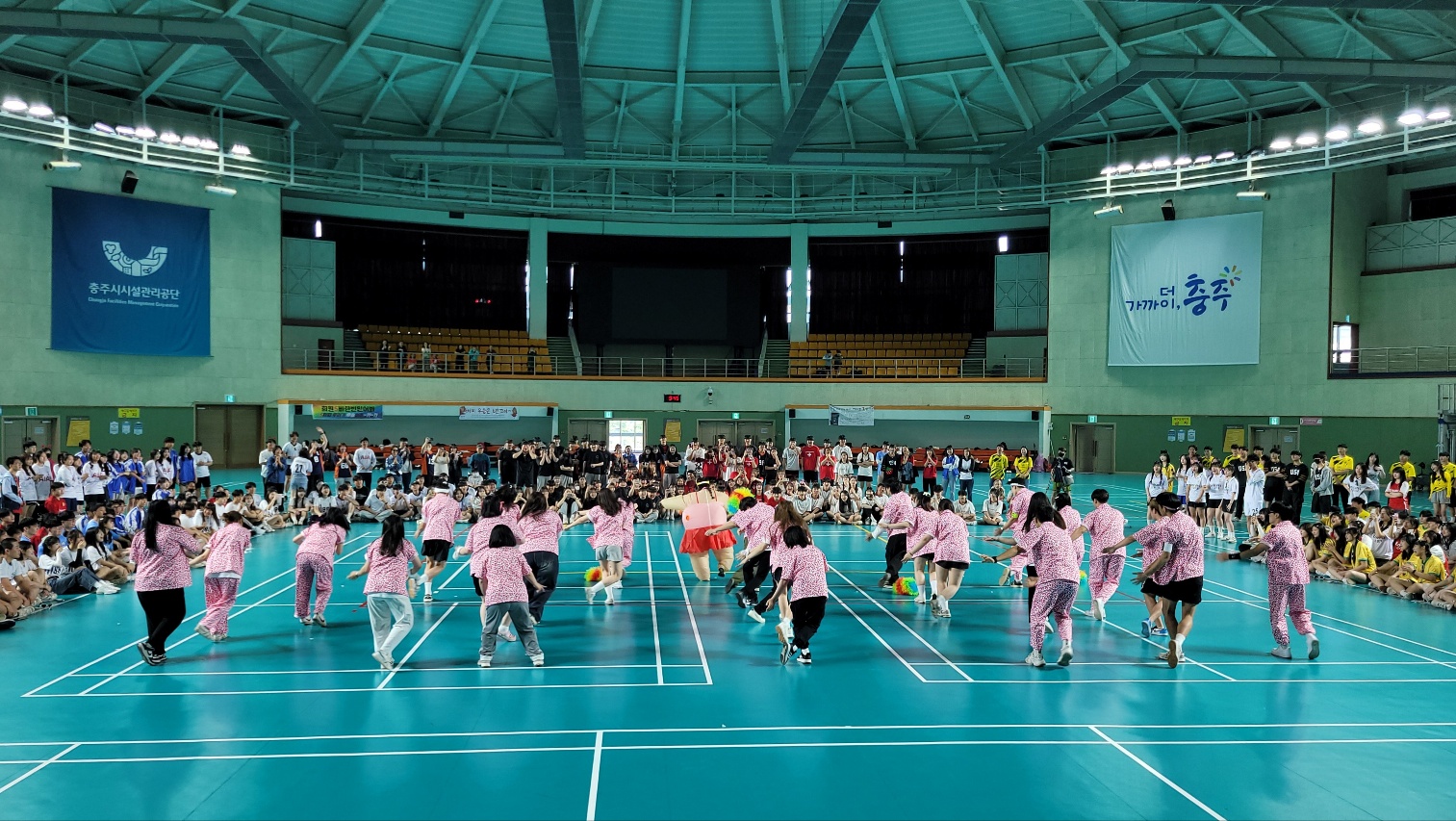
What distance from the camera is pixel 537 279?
44375 mm

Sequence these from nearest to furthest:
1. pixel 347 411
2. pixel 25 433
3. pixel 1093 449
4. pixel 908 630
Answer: pixel 908 630 < pixel 25 433 < pixel 347 411 < pixel 1093 449

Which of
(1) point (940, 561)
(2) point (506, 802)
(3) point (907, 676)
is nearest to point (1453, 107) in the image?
(1) point (940, 561)

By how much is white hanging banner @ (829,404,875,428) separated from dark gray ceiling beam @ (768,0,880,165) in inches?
490

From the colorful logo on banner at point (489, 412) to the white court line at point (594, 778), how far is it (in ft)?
106

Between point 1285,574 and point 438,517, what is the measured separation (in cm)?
1170

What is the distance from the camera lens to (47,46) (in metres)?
30.2

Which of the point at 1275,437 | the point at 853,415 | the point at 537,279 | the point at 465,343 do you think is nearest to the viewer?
the point at 1275,437

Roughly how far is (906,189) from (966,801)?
38.5 meters

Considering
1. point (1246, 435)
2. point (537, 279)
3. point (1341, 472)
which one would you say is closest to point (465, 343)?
point (537, 279)

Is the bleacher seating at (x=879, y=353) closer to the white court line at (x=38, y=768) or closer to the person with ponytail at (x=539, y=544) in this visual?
the person with ponytail at (x=539, y=544)

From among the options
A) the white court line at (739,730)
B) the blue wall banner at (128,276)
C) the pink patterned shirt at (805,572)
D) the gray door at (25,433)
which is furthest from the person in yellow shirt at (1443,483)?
the gray door at (25,433)

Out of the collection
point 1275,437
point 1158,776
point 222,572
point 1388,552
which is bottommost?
point 1158,776

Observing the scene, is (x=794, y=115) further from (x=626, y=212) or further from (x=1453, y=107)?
(x=1453, y=107)

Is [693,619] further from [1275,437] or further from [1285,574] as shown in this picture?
[1275,437]
